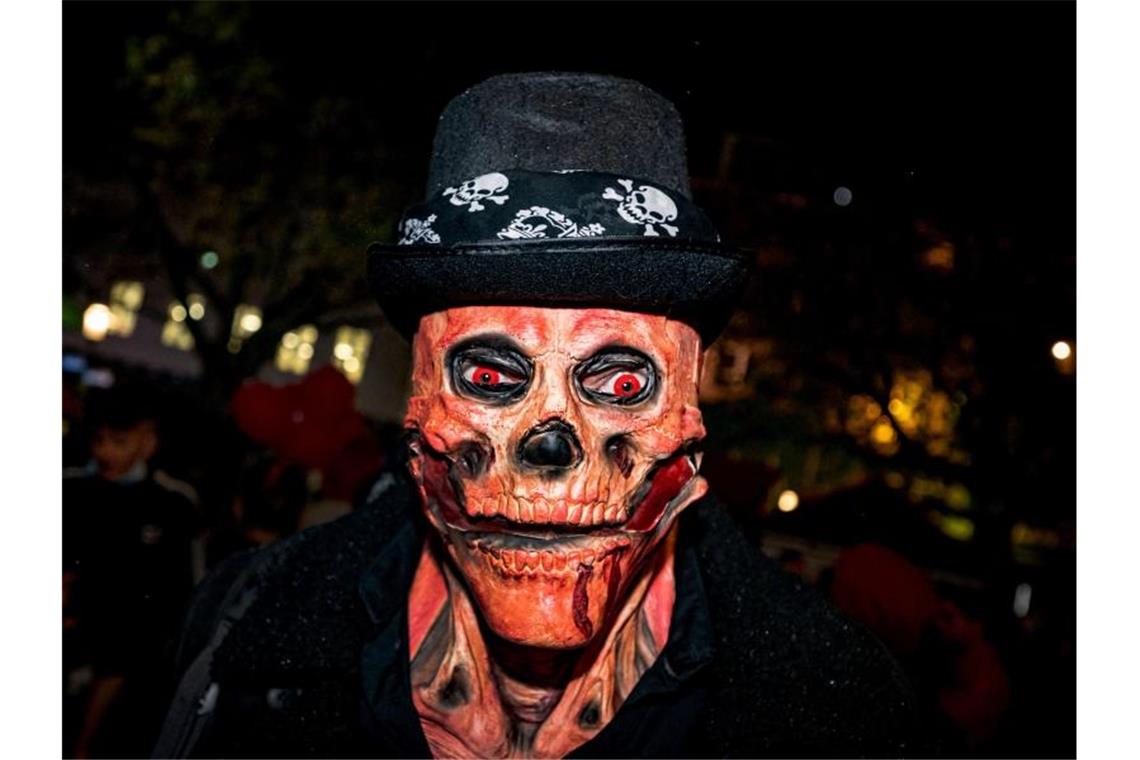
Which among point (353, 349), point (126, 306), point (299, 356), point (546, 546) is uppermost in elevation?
point (126, 306)

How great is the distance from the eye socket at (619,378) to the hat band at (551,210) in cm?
28

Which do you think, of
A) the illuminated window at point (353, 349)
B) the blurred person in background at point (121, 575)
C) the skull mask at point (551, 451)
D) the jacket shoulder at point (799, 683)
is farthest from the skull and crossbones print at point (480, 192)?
the illuminated window at point (353, 349)

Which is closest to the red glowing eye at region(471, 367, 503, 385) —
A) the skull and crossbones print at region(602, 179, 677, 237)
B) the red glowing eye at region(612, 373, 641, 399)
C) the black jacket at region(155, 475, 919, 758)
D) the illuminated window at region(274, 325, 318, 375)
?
the red glowing eye at region(612, 373, 641, 399)

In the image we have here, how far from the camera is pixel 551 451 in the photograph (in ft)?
5.36

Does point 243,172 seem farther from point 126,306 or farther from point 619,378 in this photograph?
point 126,306

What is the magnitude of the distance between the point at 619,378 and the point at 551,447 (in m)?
0.25

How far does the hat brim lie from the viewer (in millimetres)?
Answer: 1611

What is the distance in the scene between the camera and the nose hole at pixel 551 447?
1.64 m

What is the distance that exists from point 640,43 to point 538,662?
166 centimetres

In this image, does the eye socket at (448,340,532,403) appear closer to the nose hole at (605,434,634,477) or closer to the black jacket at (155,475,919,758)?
the nose hole at (605,434,634,477)

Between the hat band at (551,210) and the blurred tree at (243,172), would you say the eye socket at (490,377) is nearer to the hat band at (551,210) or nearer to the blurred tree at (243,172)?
the hat band at (551,210)

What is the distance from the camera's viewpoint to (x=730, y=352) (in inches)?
560

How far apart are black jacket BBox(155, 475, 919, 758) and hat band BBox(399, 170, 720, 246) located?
101 cm

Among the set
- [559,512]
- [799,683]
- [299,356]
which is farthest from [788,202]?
[299,356]
